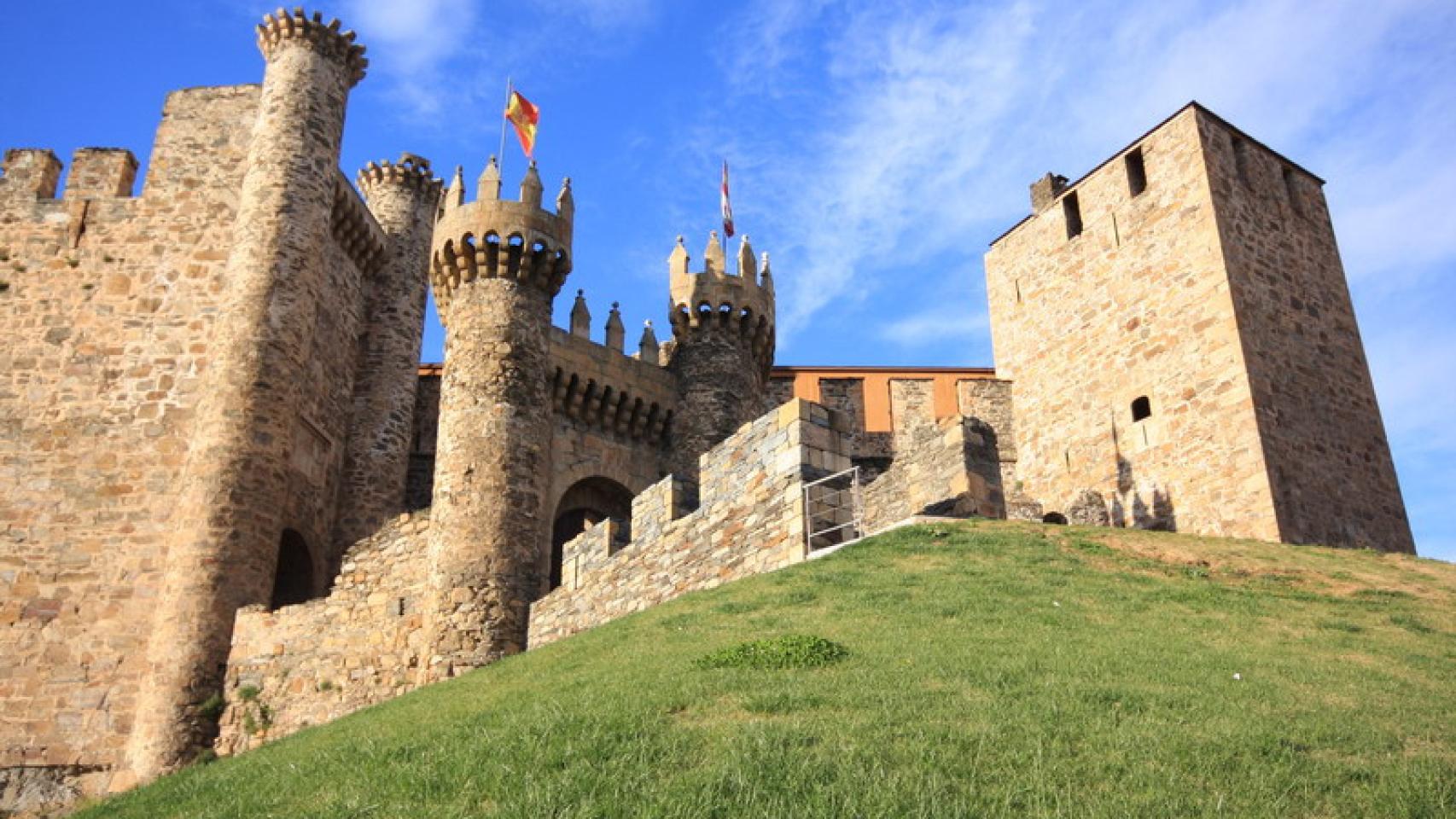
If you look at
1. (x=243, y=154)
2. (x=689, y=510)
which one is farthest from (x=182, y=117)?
(x=689, y=510)

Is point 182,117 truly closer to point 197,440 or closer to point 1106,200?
point 197,440

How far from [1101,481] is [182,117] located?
19280 millimetres

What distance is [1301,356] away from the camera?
23094 mm

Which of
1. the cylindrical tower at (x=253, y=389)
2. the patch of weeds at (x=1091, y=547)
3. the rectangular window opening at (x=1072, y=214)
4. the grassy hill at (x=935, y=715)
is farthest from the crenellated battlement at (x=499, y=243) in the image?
the rectangular window opening at (x=1072, y=214)

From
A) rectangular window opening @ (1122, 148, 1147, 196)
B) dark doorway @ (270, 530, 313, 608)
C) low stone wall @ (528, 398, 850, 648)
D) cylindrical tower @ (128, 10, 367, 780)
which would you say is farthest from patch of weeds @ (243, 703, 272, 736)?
rectangular window opening @ (1122, 148, 1147, 196)

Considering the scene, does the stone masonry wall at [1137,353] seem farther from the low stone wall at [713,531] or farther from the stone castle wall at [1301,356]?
the low stone wall at [713,531]

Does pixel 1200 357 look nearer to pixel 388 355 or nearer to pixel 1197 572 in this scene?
pixel 1197 572

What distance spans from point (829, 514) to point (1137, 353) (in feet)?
38.4

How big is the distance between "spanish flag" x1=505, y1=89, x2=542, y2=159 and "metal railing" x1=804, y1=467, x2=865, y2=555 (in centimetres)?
1187

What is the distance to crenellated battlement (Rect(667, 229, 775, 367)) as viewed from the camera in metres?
24.6

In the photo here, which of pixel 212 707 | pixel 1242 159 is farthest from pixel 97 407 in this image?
pixel 1242 159

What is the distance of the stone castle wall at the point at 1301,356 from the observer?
21531 millimetres

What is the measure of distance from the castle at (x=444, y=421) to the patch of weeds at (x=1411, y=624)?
5127 millimetres

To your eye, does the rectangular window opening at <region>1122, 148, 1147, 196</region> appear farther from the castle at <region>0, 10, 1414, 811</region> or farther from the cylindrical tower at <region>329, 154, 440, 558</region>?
the cylindrical tower at <region>329, 154, 440, 558</region>
